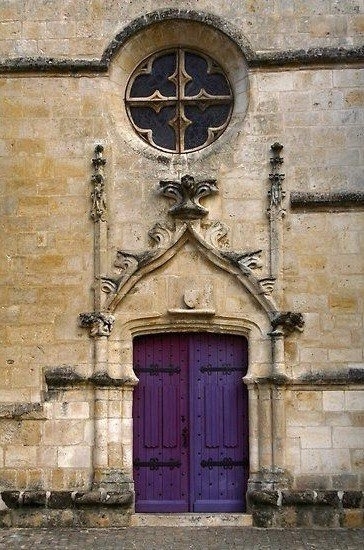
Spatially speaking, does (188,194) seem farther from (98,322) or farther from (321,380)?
(321,380)

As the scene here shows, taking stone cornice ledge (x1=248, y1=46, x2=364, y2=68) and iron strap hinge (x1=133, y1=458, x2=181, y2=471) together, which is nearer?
iron strap hinge (x1=133, y1=458, x2=181, y2=471)

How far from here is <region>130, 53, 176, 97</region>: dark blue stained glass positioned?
9297 millimetres

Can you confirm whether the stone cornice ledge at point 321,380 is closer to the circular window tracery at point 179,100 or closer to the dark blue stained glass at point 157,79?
the circular window tracery at point 179,100

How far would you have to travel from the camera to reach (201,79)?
930 centimetres

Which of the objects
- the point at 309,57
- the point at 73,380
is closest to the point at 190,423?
the point at 73,380

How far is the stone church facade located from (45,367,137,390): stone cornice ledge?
0.08 ft

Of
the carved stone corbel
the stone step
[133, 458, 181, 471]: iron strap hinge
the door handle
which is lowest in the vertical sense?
the stone step

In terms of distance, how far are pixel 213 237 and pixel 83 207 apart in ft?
4.68

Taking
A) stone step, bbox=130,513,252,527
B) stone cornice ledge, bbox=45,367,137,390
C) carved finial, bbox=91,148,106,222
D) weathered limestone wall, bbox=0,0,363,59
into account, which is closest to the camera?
stone step, bbox=130,513,252,527

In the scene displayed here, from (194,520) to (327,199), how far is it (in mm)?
3584

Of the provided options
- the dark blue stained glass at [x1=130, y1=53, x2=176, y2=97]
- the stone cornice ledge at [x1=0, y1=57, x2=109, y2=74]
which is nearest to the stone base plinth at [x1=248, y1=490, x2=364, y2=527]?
the dark blue stained glass at [x1=130, y1=53, x2=176, y2=97]

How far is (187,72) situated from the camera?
9305 millimetres

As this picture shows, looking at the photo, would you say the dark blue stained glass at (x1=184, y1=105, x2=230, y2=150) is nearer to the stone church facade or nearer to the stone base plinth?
the stone church facade

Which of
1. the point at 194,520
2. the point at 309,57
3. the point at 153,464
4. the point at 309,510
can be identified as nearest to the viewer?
the point at 309,510
